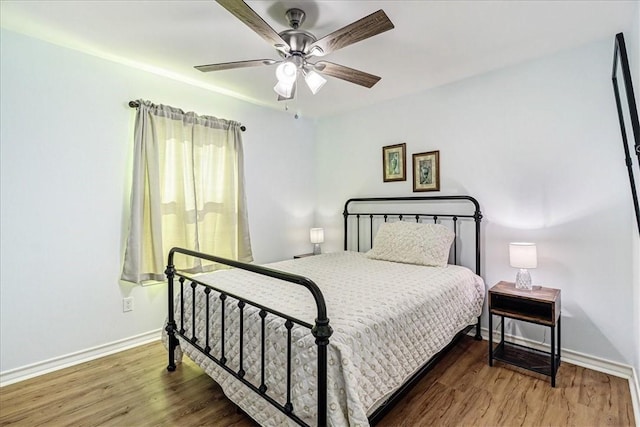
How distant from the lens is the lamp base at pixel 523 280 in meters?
2.39

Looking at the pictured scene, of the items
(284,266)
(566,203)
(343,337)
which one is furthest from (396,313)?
(566,203)

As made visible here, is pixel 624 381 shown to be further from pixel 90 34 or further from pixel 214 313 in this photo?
pixel 90 34

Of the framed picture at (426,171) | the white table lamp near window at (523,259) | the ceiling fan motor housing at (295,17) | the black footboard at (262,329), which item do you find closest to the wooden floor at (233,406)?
the black footboard at (262,329)

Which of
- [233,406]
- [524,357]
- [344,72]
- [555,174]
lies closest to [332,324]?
[233,406]

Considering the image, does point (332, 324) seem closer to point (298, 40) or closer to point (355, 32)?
point (355, 32)

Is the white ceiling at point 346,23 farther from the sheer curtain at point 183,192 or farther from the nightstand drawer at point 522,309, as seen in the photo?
the nightstand drawer at point 522,309

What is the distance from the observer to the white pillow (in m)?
2.78

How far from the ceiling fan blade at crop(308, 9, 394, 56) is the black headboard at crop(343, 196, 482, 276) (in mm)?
1884

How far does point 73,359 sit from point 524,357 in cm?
351

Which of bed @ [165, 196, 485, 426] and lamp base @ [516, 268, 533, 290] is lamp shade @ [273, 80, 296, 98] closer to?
bed @ [165, 196, 485, 426]

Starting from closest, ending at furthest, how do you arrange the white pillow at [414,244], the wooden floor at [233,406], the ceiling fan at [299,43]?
the ceiling fan at [299,43] < the wooden floor at [233,406] < the white pillow at [414,244]

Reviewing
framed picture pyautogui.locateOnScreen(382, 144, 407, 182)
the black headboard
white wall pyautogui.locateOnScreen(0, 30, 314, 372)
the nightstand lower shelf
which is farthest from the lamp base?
white wall pyautogui.locateOnScreen(0, 30, 314, 372)

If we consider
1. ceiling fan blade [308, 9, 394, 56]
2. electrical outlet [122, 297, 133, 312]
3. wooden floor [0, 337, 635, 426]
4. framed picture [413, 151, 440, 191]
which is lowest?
wooden floor [0, 337, 635, 426]

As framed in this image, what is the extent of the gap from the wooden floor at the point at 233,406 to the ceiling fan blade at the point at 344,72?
2133mm
